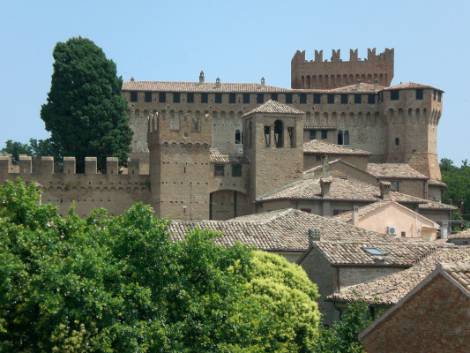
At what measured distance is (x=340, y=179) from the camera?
6944 cm

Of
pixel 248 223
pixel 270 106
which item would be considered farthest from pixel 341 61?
pixel 248 223

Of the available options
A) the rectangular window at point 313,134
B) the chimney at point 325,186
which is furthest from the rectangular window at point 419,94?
the chimney at point 325,186

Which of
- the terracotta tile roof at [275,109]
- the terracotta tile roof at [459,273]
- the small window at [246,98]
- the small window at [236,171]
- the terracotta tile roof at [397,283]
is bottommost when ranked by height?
the terracotta tile roof at [397,283]

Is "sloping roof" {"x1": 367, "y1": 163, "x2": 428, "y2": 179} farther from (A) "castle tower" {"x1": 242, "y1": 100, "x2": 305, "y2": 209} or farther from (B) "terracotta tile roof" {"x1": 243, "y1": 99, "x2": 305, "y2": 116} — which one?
(B) "terracotta tile roof" {"x1": 243, "y1": 99, "x2": 305, "y2": 116}

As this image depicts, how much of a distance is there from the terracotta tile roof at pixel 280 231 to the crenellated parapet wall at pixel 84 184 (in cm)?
1875

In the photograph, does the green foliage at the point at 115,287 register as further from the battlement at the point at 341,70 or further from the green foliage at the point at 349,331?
the battlement at the point at 341,70

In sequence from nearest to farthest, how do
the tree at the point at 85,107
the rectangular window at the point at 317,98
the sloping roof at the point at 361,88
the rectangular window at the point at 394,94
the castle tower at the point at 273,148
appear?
the castle tower at the point at 273,148 < the tree at the point at 85,107 < the rectangular window at the point at 394,94 < the rectangular window at the point at 317,98 < the sloping roof at the point at 361,88

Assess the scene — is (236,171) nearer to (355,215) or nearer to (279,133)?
(279,133)

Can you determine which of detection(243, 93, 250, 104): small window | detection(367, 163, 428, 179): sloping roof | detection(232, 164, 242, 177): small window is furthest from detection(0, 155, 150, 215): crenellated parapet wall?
detection(243, 93, 250, 104): small window

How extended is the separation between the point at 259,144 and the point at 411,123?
17285 millimetres

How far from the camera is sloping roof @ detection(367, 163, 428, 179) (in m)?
77.3

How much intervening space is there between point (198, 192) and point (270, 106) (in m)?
8.31

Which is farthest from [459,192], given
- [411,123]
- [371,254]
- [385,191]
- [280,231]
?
[371,254]

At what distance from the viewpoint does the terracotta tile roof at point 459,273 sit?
23.5m
